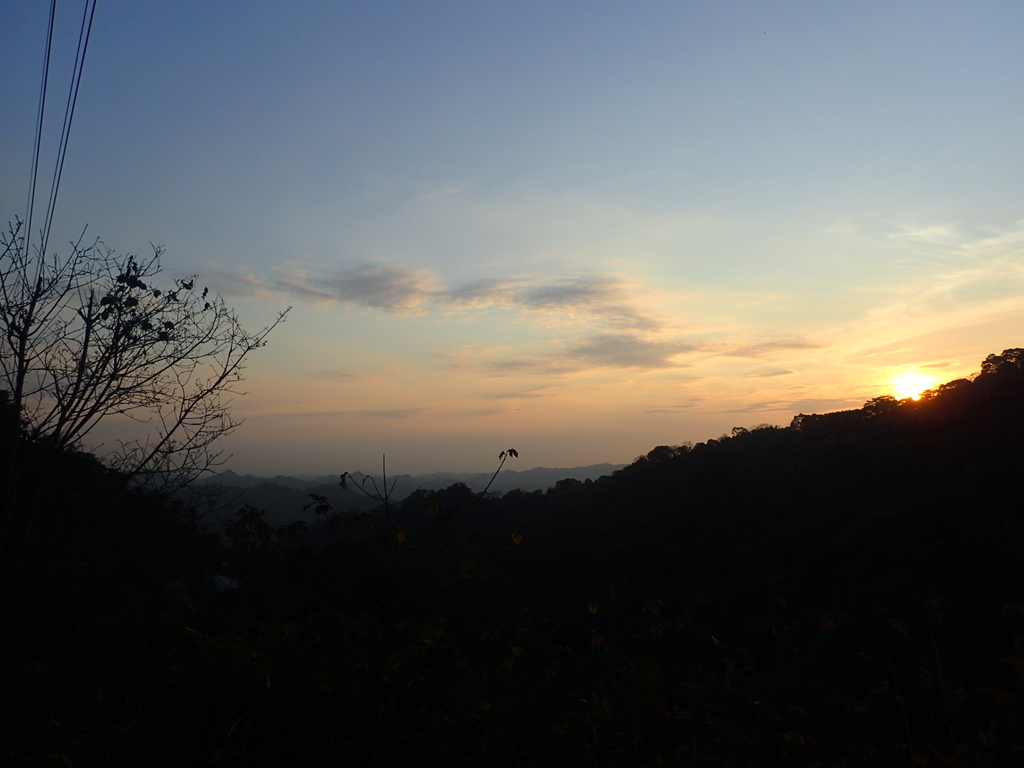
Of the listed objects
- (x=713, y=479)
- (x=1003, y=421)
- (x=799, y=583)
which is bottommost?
(x=799, y=583)

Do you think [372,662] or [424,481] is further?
[424,481]

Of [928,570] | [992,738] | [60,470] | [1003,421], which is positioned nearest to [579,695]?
[992,738]

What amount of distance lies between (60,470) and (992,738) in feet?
25.7

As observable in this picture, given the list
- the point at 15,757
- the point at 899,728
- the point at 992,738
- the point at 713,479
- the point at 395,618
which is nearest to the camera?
the point at 992,738

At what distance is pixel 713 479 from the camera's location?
38125mm

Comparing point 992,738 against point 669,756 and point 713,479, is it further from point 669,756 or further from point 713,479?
point 713,479

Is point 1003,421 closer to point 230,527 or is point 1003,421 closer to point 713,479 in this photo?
point 713,479

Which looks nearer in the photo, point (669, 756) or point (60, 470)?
point (669, 756)

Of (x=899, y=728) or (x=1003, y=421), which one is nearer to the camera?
(x=899, y=728)

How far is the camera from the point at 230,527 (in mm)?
3787

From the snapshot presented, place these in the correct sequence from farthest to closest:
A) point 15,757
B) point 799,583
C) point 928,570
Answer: point 799,583
point 928,570
point 15,757

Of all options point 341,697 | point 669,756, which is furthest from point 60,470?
point 669,756

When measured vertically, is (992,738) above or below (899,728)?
above

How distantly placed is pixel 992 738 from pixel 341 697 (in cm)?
370
